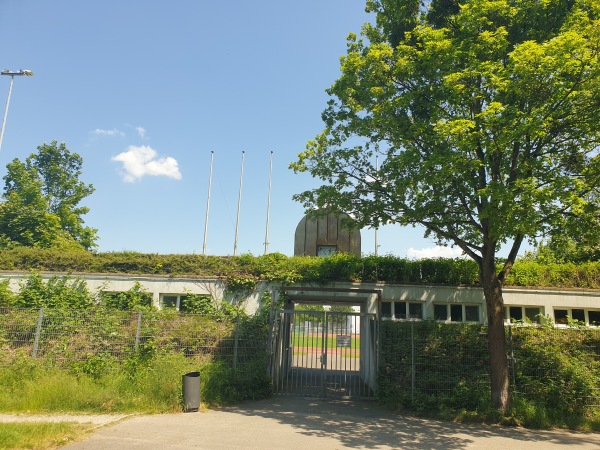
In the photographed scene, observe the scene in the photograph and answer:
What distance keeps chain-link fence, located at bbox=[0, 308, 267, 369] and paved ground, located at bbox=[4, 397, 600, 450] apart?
2380 mm

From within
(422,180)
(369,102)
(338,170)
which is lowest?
(422,180)

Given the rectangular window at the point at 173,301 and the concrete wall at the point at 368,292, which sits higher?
the concrete wall at the point at 368,292

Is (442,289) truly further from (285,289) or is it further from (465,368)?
(285,289)

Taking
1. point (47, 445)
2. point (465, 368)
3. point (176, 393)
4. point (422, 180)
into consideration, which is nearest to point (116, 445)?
point (47, 445)

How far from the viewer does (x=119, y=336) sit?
1188 centimetres

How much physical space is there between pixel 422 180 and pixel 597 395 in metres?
7.19

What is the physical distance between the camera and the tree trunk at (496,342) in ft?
32.7

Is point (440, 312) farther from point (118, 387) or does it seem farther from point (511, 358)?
point (118, 387)

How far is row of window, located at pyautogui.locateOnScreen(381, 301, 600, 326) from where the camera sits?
46.4ft

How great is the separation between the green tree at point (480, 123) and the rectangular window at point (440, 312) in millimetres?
3947

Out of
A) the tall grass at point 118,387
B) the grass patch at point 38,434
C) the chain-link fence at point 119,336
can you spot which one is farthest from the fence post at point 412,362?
the grass patch at point 38,434

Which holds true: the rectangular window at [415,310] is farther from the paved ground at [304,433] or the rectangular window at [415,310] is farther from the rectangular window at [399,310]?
the paved ground at [304,433]

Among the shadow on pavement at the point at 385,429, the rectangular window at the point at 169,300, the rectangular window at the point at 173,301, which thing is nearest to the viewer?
the shadow on pavement at the point at 385,429

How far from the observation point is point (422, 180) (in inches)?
392
